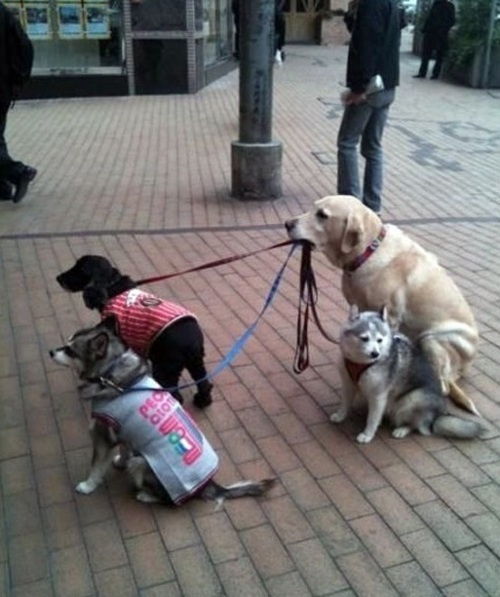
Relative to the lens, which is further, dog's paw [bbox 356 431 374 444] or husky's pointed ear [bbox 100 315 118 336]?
dog's paw [bbox 356 431 374 444]

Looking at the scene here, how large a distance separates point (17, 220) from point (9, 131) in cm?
520

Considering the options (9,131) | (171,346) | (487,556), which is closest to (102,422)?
(171,346)

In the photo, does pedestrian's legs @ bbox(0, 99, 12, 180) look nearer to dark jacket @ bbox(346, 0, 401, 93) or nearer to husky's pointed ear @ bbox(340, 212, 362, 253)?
dark jacket @ bbox(346, 0, 401, 93)

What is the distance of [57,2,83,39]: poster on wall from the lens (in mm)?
14984

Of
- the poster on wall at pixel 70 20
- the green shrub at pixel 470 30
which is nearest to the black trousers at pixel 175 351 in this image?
the poster on wall at pixel 70 20

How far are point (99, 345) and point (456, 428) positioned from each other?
2028mm

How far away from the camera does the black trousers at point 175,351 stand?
3551 mm

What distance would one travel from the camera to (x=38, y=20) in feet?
49.1

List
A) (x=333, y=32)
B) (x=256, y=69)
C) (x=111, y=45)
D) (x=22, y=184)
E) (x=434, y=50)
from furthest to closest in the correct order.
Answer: (x=333, y=32)
(x=434, y=50)
(x=111, y=45)
(x=22, y=184)
(x=256, y=69)

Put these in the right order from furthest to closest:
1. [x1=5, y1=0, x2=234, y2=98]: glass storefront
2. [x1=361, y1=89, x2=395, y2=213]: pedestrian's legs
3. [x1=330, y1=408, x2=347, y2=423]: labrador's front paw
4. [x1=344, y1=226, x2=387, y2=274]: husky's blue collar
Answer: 1. [x1=5, y1=0, x2=234, y2=98]: glass storefront
2. [x1=361, y1=89, x2=395, y2=213]: pedestrian's legs
3. [x1=344, y1=226, x2=387, y2=274]: husky's blue collar
4. [x1=330, y1=408, x2=347, y2=423]: labrador's front paw

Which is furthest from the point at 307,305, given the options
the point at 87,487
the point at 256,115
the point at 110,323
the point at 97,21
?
the point at 97,21

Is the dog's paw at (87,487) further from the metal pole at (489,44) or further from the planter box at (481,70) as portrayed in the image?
the planter box at (481,70)

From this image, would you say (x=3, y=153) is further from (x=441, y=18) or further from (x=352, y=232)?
(x=441, y=18)

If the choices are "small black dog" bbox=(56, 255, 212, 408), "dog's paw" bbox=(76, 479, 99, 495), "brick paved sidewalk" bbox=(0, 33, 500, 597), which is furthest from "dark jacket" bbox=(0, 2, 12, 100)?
"dog's paw" bbox=(76, 479, 99, 495)
